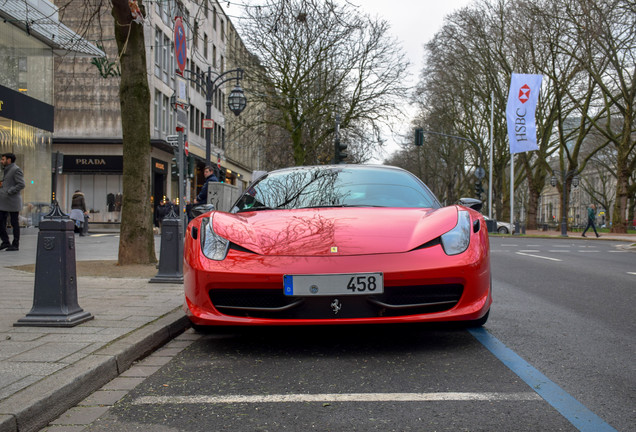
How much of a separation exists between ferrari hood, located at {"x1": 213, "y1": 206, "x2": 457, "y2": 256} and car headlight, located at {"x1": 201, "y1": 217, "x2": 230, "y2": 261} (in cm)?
4

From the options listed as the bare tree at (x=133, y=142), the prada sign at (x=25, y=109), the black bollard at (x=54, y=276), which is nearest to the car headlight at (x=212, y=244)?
the black bollard at (x=54, y=276)

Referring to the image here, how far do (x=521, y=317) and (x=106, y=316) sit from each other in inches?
137

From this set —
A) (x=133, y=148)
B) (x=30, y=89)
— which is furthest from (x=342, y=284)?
(x=30, y=89)

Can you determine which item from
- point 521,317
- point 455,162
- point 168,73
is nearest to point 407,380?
point 521,317

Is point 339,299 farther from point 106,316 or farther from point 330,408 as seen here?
point 106,316

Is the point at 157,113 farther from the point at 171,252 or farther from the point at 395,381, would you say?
the point at 395,381

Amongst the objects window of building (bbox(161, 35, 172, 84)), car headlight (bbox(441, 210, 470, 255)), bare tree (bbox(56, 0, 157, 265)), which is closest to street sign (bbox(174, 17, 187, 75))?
bare tree (bbox(56, 0, 157, 265))

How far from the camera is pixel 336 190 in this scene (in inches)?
208

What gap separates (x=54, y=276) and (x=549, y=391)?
3.41 m

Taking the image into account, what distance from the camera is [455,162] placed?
54.6 metres

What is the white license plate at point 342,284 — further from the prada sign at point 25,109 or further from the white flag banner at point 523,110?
the white flag banner at point 523,110

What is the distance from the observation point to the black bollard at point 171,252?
7.61m

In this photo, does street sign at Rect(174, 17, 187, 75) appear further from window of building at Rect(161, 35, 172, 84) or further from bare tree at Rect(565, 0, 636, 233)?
window of building at Rect(161, 35, 172, 84)

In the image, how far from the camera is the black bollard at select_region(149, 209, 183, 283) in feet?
25.0
